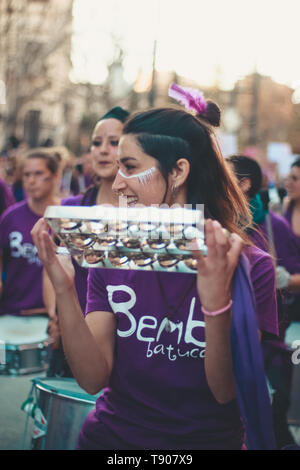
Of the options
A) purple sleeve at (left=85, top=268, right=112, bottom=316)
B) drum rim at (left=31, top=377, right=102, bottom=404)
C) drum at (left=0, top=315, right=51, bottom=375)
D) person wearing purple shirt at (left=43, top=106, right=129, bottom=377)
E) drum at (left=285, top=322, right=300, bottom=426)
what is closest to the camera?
purple sleeve at (left=85, top=268, right=112, bottom=316)

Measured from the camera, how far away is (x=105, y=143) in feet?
13.9

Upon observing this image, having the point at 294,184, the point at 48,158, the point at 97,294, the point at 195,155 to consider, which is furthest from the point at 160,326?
the point at 294,184

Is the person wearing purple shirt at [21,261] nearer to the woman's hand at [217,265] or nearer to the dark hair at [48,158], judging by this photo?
the dark hair at [48,158]

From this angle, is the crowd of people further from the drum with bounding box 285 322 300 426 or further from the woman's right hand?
the drum with bounding box 285 322 300 426

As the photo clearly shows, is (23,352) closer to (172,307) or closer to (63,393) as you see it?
(63,393)

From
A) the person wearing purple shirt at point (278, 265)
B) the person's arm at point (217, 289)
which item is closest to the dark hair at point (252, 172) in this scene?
the person wearing purple shirt at point (278, 265)

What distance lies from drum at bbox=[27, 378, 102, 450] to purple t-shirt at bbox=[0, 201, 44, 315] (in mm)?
2043

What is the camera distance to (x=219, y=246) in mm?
1578

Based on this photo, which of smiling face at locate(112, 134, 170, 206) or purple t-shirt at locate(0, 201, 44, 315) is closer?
smiling face at locate(112, 134, 170, 206)

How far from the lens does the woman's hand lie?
5.15 feet

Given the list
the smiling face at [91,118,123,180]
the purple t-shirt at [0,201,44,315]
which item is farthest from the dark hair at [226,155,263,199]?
the purple t-shirt at [0,201,44,315]

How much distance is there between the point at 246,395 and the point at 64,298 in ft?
2.07
